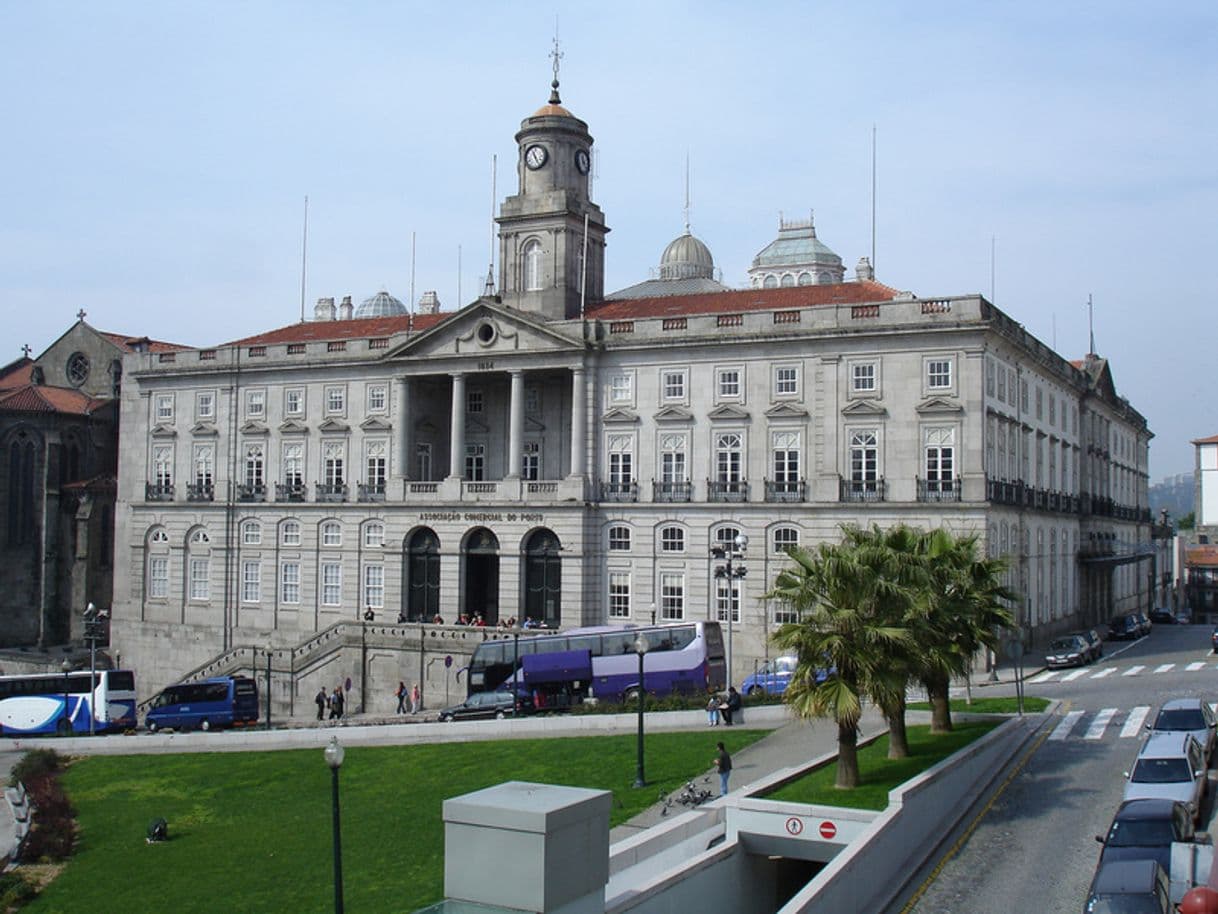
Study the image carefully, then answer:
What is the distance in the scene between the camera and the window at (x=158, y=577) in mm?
72312

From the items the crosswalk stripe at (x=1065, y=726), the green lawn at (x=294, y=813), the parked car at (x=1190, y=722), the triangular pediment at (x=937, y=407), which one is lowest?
the green lawn at (x=294, y=813)

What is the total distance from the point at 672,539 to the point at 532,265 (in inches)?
697

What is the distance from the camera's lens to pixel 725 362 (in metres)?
58.0

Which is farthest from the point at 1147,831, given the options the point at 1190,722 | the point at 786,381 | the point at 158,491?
the point at 158,491

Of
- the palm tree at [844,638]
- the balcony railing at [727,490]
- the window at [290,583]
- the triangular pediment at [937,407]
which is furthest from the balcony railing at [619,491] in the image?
the palm tree at [844,638]

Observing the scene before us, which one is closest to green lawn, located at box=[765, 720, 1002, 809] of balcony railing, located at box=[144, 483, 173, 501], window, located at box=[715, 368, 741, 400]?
window, located at box=[715, 368, 741, 400]

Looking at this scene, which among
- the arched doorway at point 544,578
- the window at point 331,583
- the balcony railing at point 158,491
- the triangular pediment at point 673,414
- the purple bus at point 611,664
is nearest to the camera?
the purple bus at point 611,664

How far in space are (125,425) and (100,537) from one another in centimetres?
1143

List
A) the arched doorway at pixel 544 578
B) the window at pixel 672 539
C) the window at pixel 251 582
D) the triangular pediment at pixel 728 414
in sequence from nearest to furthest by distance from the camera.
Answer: the triangular pediment at pixel 728 414 < the window at pixel 672 539 < the arched doorway at pixel 544 578 < the window at pixel 251 582

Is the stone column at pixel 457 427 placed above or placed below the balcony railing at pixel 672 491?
above

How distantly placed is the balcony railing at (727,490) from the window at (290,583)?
77.3ft

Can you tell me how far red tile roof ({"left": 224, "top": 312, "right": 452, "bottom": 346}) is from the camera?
71688mm

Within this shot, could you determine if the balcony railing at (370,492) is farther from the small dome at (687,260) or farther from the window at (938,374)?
the small dome at (687,260)

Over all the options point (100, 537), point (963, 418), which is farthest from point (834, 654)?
point (100, 537)
